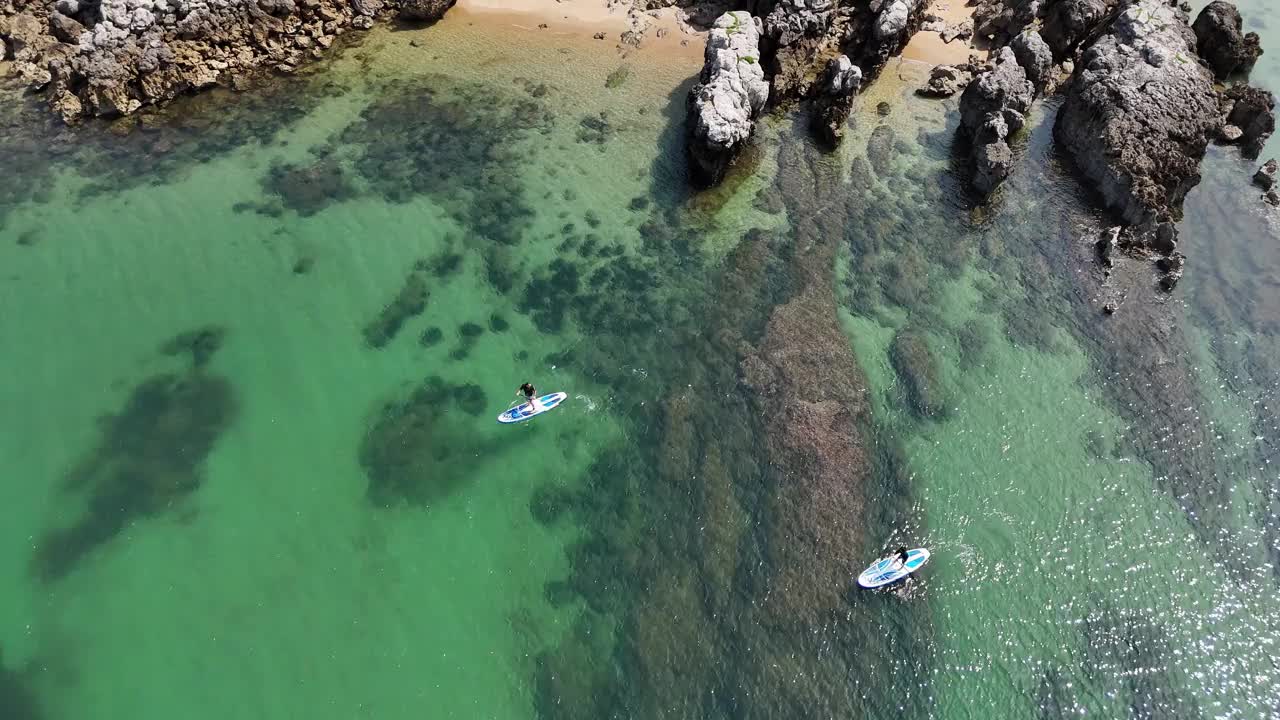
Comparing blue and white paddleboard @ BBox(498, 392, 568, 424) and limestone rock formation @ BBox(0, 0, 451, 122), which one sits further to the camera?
limestone rock formation @ BBox(0, 0, 451, 122)

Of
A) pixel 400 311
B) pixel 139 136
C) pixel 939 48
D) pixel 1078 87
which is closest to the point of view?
pixel 400 311

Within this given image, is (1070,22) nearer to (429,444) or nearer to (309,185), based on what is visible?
(429,444)

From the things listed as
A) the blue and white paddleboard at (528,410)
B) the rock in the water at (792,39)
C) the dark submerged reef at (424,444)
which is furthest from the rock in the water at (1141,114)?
the dark submerged reef at (424,444)

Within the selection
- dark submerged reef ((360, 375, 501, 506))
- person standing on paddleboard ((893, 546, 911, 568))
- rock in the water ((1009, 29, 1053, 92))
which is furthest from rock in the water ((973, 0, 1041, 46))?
dark submerged reef ((360, 375, 501, 506))

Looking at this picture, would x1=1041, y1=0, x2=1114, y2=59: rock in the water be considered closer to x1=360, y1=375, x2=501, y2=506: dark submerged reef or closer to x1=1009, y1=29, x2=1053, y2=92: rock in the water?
x1=1009, y1=29, x2=1053, y2=92: rock in the water

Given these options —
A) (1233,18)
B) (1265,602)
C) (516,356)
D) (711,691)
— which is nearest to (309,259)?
(516,356)

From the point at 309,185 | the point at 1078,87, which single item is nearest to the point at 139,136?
the point at 309,185
